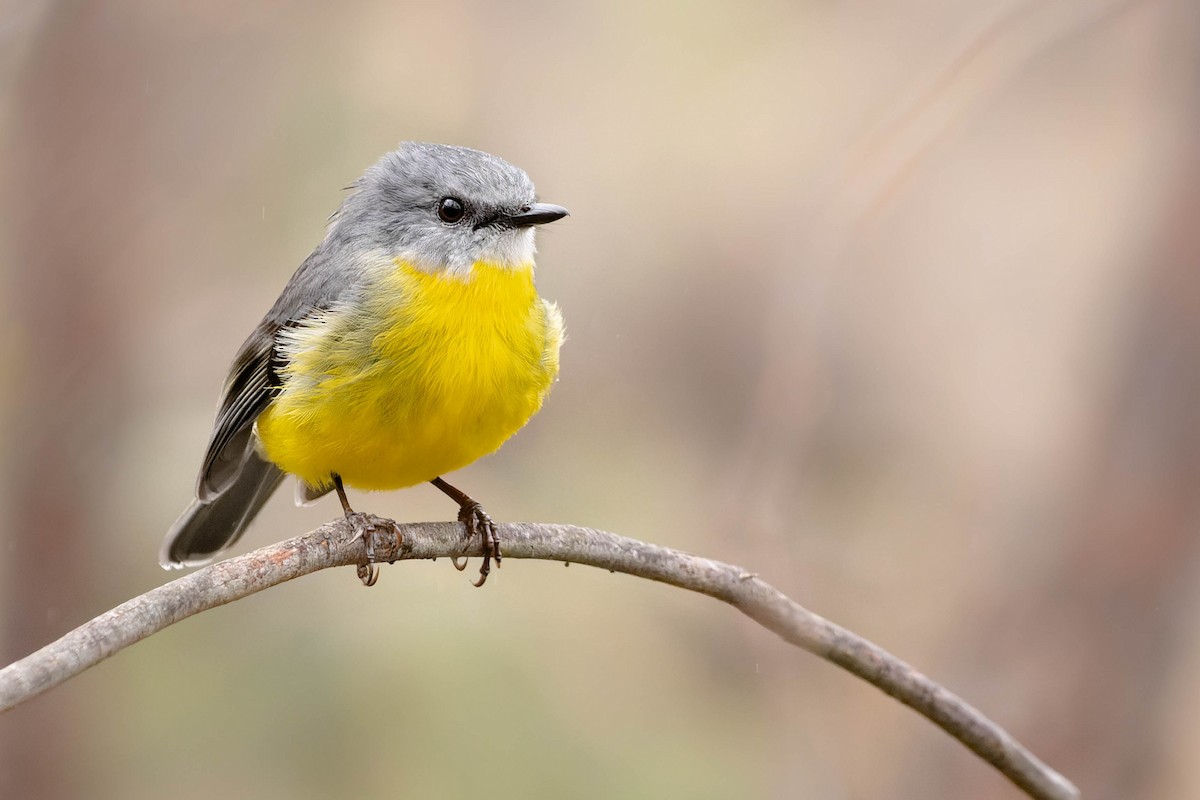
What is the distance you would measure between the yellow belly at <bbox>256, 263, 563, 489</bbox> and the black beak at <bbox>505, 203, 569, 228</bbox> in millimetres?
166

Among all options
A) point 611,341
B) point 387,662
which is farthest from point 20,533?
point 611,341

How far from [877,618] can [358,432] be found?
156 inches

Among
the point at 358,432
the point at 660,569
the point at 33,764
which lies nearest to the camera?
the point at 660,569

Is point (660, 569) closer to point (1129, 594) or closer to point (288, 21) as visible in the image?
point (1129, 594)

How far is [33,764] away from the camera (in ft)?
19.5

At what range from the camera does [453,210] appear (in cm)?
408

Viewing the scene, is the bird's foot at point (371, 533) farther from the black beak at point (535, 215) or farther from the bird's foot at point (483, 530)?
the black beak at point (535, 215)

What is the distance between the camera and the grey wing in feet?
13.8

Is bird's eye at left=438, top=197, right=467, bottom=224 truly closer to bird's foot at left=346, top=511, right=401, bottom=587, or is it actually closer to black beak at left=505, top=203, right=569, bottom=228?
black beak at left=505, top=203, right=569, bottom=228

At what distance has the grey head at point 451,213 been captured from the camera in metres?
4.00

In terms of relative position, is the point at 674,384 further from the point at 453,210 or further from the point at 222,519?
the point at 453,210

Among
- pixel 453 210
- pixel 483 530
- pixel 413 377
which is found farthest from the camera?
pixel 453 210

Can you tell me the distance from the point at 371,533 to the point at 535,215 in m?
1.14

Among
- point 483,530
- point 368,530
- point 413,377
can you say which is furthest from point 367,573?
point 413,377
